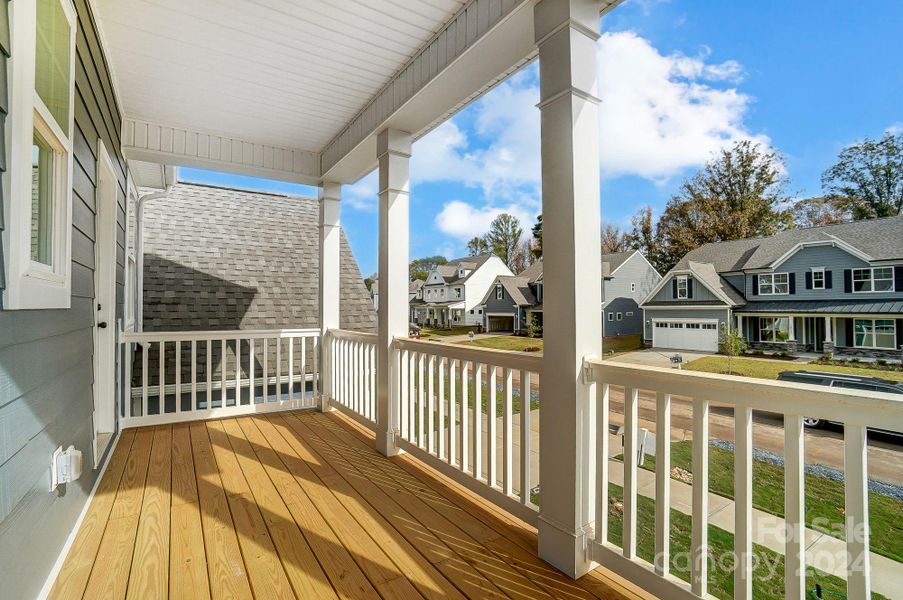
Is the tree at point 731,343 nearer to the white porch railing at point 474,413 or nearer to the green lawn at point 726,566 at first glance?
the green lawn at point 726,566

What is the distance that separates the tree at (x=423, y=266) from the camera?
3.04 meters

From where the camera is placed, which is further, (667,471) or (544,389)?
(544,389)

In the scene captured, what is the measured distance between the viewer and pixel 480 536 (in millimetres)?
2104

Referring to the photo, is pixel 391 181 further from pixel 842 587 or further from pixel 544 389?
pixel 842 587

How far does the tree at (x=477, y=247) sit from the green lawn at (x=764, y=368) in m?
1.28

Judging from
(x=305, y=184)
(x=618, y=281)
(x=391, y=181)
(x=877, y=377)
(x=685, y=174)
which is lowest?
(x=877, y=377)

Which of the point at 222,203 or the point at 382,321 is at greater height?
the point at 222,203

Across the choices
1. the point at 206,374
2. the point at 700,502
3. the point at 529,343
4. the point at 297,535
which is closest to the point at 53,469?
the point at 297,535

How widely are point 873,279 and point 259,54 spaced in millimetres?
3179

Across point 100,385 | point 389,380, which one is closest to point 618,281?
point 389,380

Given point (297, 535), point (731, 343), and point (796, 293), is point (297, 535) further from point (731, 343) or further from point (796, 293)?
point (796, 293)

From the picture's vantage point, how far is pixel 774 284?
1.09 meters

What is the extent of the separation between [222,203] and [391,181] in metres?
4.75

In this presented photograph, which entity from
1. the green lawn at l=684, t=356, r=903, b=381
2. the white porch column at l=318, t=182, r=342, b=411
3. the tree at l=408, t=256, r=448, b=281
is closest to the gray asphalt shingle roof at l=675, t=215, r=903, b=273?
the green lawn at l=684, t=356, r=903, b=381
